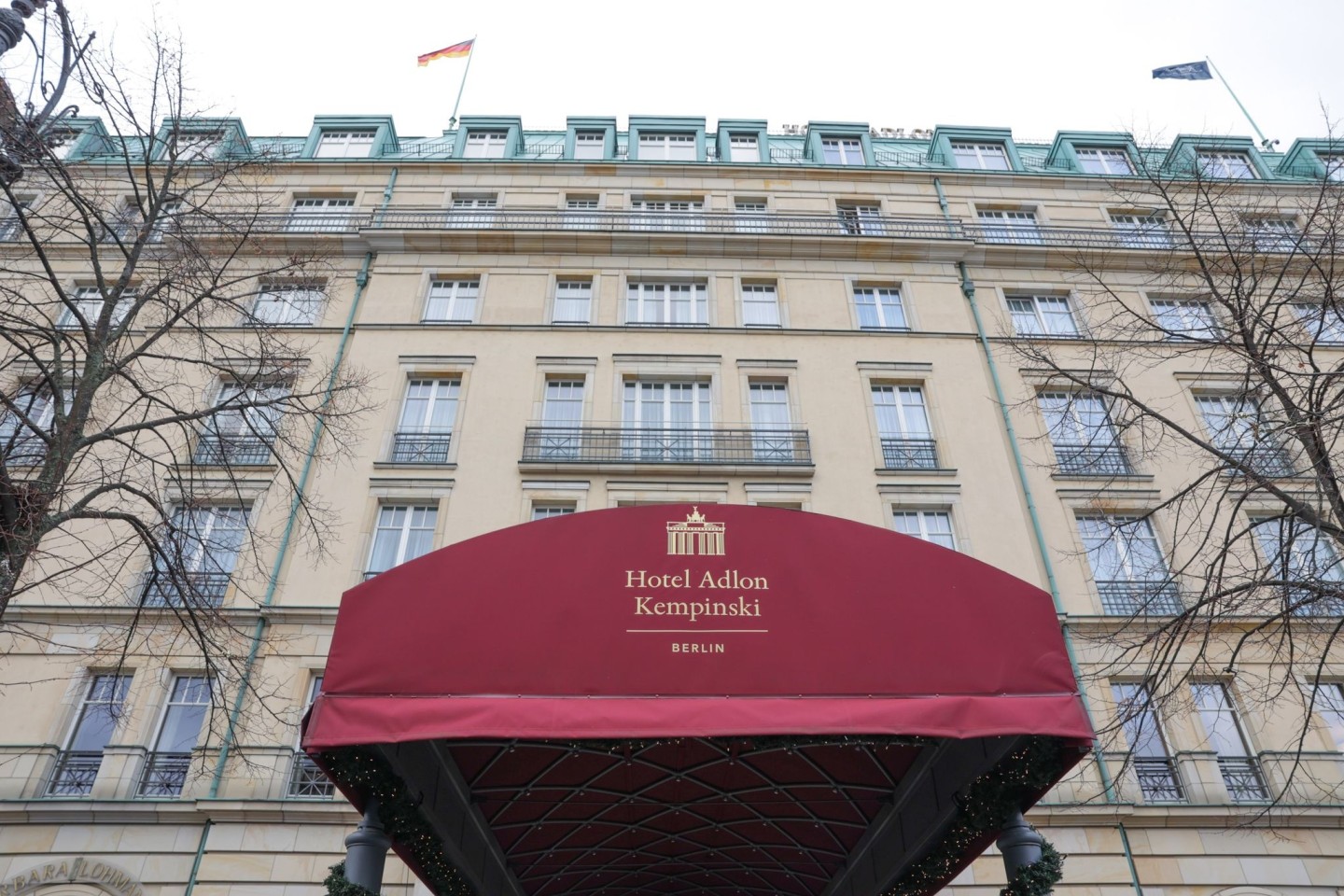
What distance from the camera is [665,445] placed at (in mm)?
19766

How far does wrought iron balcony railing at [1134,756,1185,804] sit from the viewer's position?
1554 centimetres

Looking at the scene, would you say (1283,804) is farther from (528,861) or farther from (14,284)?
(14,284)

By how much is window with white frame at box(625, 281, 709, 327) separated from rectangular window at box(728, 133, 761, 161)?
6.46m

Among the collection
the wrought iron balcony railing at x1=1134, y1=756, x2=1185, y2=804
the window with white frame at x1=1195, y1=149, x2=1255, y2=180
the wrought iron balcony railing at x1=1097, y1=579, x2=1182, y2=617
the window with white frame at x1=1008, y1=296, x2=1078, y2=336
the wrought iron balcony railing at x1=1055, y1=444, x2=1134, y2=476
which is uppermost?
the window with white frame at x1=1195, y1=149, x2=1255, y2=180

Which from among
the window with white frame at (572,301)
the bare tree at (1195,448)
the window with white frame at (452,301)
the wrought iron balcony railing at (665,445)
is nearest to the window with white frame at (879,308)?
the bare tree at (1195,448)

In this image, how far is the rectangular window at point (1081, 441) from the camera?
19531 mm

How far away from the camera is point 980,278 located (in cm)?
2364

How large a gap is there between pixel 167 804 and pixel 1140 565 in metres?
19.3

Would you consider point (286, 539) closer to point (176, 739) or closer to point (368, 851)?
point (176, 739)

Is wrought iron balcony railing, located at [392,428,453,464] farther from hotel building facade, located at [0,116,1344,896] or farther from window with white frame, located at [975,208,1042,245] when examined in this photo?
window with white frame, located at [975,208,1042,245]

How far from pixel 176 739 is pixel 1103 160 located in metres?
29.8

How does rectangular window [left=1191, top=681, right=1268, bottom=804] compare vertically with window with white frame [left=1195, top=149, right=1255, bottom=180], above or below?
below

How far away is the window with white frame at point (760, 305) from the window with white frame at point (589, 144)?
25.4 ft

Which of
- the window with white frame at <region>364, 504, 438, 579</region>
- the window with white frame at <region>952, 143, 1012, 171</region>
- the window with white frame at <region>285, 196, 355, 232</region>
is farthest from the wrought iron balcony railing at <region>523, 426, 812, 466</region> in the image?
the window with white frame at <region>952, 143, 1012, 171</region>
